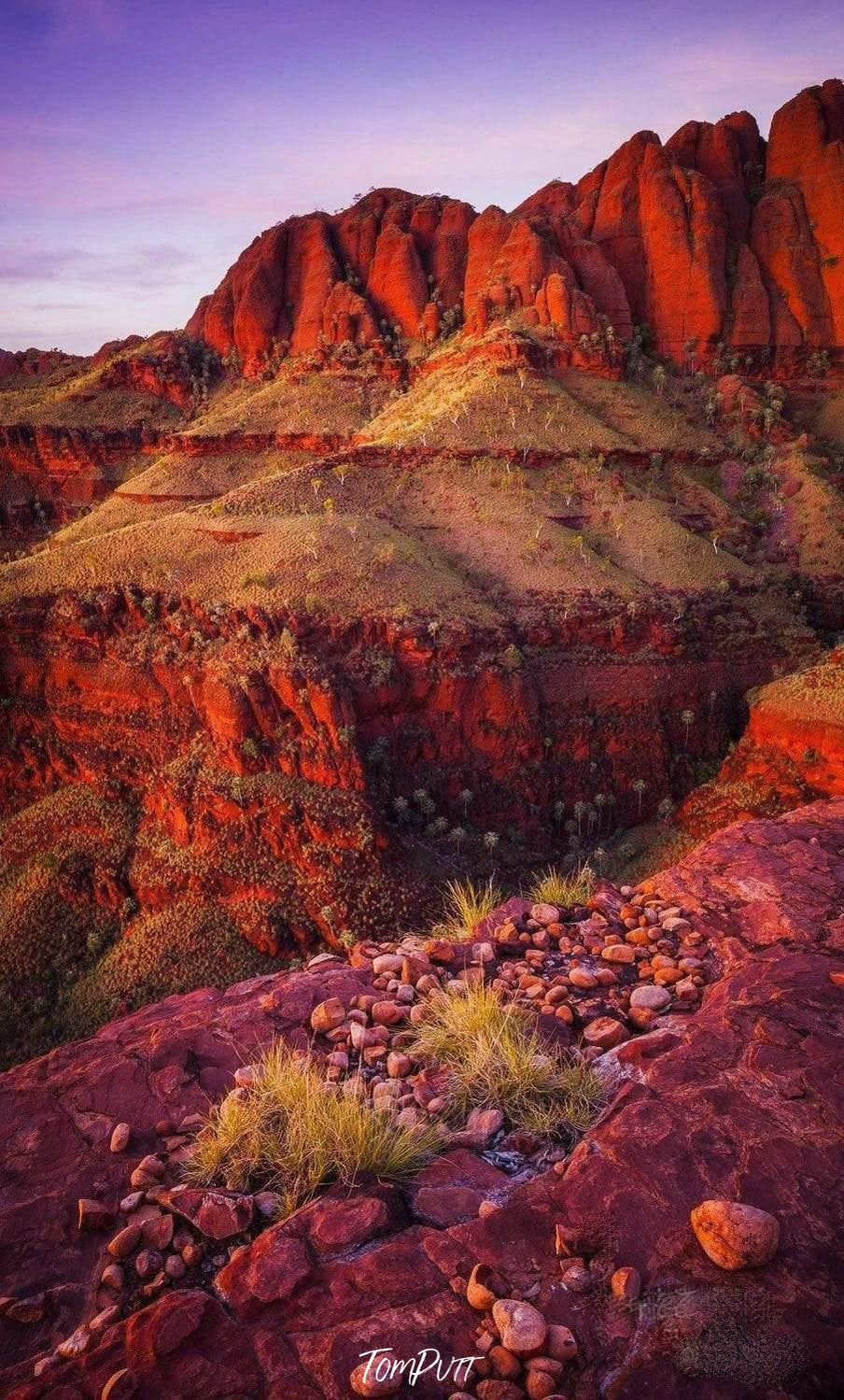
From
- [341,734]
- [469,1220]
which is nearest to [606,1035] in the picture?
[469,1220]

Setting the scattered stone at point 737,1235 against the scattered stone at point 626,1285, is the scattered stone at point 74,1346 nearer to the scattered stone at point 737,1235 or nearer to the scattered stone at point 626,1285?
the scattered stone at point 626,1285

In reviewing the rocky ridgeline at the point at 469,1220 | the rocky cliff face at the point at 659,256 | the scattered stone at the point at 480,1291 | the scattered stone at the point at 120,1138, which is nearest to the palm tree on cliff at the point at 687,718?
the rocky ridgeline at the point at 469,1220

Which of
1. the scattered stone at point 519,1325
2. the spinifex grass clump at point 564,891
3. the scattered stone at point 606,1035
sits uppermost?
the scattered stone at point 519,1325

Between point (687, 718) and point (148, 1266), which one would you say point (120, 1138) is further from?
point (687, 718)

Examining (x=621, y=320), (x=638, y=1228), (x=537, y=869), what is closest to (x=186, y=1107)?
(x=638, y=1228)

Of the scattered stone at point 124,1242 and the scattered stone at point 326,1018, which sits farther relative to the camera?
the scattered stone at point 326,1018

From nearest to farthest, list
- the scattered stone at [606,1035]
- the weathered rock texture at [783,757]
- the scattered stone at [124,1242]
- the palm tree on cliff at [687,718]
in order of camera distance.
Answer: the scattered stone at [124,1242]
the scattered stone at [606,1035]
the weathered rock texture at [783,757]
the palm tree on cliff at [687,718]

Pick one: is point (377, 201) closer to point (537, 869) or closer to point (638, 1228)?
point (537, 869)
